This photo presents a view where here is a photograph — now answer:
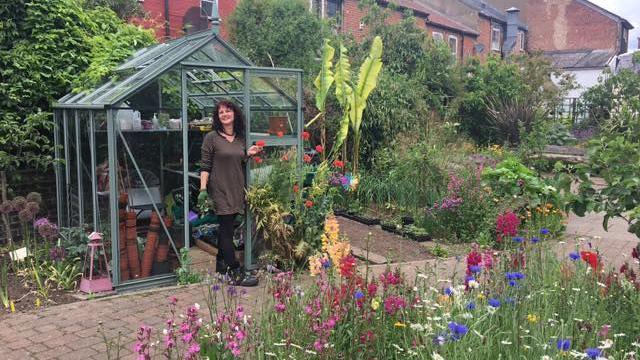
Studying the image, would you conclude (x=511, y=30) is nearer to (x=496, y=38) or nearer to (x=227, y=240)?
(x=496, y=38)

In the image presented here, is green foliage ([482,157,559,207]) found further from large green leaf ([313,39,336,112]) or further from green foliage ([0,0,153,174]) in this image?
green foliage ([0,0,153,174])

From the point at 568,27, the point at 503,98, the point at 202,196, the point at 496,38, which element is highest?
the point at 568,27

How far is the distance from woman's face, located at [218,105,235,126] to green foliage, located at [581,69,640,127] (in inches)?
729

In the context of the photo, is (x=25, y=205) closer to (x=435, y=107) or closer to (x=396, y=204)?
(x=396, y=204)

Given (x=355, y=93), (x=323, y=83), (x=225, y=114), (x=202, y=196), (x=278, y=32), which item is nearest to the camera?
(x=202, y=196)

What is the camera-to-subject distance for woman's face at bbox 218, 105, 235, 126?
236 inches

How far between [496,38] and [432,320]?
3587 cm

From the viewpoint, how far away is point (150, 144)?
253 inches

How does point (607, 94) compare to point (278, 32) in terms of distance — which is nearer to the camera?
point (278, 32)

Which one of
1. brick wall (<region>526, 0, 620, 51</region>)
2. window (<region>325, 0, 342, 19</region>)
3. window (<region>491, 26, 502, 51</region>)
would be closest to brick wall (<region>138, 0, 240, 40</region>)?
window (<region>325, 0, 342, 19</region>)

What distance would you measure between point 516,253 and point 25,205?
205 inches

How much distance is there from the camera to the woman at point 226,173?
19.6 ft

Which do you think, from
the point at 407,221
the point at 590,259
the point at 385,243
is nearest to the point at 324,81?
the point at 407,221

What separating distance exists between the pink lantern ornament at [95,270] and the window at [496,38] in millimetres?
33353
